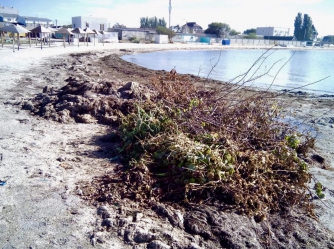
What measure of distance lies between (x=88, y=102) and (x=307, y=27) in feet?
398

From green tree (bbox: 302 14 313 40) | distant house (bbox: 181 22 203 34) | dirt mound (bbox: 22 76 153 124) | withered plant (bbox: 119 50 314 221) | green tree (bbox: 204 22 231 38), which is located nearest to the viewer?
withered plant (bbox: 119 50 314 221)

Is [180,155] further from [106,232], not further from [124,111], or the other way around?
[124,111]

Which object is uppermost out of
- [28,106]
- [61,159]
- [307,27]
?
[307,27]

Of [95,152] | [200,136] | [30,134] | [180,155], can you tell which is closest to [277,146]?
[200,136]

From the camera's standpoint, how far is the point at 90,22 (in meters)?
82.6

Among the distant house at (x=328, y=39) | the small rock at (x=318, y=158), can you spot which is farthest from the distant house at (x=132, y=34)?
the distant house at (x=328, y=39)

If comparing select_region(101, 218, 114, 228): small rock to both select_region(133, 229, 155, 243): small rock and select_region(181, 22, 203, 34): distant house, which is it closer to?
select_region(133, 229, 155, 243): small rock

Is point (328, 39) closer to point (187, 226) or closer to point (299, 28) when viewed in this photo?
point (299, 28)

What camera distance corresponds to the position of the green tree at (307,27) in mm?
108125

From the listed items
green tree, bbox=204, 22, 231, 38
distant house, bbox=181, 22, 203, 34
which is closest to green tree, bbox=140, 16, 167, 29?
distant house, bbox=181, 22, 203, 34

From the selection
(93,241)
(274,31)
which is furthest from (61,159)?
(274,31)

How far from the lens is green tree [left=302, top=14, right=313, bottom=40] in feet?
355

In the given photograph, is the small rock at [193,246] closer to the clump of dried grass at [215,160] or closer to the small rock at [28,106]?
the clump of dried grass at [215,160]

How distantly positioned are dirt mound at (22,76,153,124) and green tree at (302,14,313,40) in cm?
11659
